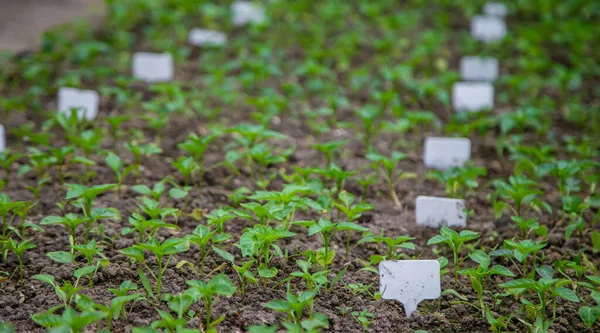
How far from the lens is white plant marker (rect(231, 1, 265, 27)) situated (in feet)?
14.5

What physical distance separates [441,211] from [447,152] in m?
0.51

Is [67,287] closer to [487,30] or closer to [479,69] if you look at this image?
[479,69]

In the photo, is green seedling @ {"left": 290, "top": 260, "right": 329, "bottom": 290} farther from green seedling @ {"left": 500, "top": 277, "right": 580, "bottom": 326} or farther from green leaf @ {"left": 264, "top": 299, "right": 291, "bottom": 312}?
green seedling @ {"left": 500, "top": 277, "right": 580, "bottom": 326}

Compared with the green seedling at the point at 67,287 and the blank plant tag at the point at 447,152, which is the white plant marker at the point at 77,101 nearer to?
the green seedling at the point at 67,287

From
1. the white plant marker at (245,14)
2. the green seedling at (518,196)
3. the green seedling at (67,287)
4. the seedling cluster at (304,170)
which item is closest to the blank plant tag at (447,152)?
the seedling cluster at (304,170)

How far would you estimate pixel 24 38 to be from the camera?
13.4 feet

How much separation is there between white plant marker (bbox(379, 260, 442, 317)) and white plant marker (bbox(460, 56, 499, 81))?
2097mm

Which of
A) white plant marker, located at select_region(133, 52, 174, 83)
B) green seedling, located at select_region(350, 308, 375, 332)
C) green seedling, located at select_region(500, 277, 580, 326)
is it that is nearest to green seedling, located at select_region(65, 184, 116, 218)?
green seedling, located at select_region(350, 308, 375, 332)

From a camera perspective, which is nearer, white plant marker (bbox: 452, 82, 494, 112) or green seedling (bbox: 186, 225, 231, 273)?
green seedling (bbox: 186, 225, 231, 273)

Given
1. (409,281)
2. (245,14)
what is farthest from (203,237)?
(245,14)

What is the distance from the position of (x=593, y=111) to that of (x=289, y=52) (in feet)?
6.00

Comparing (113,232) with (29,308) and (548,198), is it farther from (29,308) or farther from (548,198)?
(548,198)

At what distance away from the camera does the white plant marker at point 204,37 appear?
13.5 ft

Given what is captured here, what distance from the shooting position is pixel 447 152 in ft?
9.25
